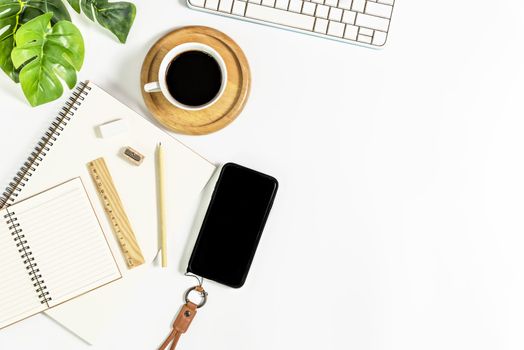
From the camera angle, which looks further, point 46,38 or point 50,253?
point 50,253

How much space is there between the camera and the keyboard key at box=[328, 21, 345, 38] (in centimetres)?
80

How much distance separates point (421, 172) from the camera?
2.84 feet

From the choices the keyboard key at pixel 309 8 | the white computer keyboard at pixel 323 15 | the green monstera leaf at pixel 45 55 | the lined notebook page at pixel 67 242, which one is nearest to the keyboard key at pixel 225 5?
the white computer keyboard at pixel 323 15

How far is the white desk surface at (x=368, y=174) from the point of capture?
2.69 feet

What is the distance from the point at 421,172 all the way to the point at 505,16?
306 mm

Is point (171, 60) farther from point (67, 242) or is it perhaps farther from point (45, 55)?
point (67, 242)

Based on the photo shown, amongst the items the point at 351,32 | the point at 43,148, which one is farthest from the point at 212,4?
the point at 43,148

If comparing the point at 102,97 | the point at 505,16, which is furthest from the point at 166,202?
the point at 505,16

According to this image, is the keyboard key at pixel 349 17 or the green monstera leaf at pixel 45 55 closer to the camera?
the green monstera leaf at pixel 45 55

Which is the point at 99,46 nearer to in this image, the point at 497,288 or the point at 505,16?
the point at 505,16

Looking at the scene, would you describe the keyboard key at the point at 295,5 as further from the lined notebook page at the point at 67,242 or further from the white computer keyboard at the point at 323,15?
the lined notebook page at the point at 67,242

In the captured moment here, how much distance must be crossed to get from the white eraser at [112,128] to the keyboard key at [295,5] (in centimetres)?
32

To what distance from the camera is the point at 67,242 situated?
805 mm

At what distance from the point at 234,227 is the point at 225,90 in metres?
0.22
